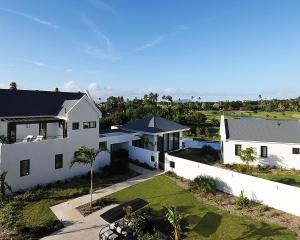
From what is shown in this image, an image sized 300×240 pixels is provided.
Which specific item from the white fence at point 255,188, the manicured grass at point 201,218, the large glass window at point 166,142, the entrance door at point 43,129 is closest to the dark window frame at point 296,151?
the white fence at point 255,188

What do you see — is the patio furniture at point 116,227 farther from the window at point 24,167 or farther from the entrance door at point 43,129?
the entrance door at point 43,129

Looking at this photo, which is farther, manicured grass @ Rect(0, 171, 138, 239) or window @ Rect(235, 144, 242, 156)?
window @ Rect(235, 144, 242, 156)

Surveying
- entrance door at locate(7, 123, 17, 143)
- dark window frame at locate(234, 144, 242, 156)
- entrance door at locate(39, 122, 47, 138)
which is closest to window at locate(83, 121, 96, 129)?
entrance door at locate(39, 122, 47, 138)

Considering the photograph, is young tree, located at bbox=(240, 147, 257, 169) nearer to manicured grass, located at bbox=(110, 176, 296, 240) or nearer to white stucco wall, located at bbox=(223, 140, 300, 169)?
white stucco wall, located at bbox=(223, 140, 300, 169)

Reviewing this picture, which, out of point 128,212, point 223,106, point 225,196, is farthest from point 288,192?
point 223,106

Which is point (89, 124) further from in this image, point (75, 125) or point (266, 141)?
point (266, 141)

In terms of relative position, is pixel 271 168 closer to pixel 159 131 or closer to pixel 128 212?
pixel 159 131

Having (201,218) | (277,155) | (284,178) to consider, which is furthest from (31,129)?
(277,155)
